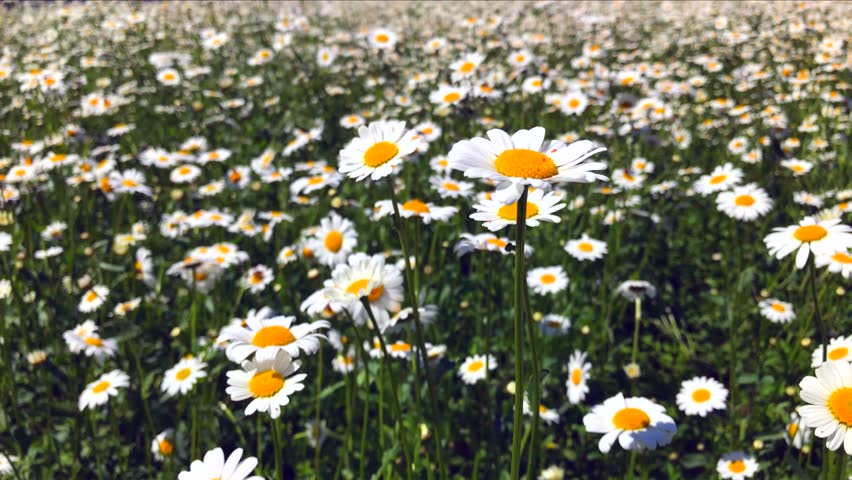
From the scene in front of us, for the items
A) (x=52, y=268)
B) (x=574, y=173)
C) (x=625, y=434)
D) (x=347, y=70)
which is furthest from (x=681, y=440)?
(x=347, y=70)

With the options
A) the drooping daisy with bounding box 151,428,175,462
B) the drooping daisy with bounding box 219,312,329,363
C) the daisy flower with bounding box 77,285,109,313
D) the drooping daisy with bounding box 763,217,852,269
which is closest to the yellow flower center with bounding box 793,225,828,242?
the drooping daisy with bounding box 763,217,852,269

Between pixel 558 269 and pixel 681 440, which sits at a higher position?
pixel 558 269

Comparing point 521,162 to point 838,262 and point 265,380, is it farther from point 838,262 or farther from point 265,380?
point 838,262

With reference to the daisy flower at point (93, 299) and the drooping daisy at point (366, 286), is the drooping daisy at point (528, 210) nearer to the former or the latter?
the drooping daisy at point (366, 286)

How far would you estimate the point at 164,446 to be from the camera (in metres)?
2.22

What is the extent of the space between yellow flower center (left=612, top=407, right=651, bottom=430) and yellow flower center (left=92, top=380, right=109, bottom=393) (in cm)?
181

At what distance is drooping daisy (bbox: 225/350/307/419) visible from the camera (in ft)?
4.56

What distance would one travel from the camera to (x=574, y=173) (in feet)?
3.56

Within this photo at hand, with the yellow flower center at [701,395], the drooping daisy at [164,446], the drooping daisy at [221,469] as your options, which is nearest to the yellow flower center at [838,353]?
the yellow flower center at [701,395]

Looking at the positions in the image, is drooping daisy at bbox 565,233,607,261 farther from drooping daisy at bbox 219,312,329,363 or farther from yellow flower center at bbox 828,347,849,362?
drooping daisy at bbox 219,312,329,363

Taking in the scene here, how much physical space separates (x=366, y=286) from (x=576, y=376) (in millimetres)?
1095

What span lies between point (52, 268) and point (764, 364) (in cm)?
350

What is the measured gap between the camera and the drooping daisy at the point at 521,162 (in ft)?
3.46

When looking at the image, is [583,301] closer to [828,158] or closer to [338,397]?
[338,397]
